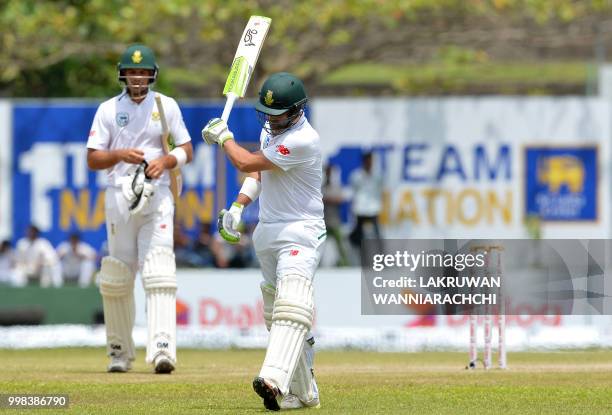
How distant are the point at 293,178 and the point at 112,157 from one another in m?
2.31

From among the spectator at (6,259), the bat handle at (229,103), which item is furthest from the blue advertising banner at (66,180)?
the bat handle at (229,103)

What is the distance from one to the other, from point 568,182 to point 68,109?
6.58 m

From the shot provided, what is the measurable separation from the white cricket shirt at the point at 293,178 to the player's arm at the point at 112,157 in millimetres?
2054

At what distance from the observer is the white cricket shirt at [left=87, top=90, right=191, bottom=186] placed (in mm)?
10398

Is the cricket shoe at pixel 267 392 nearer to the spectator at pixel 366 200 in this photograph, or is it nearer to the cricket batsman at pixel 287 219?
the cricket batsman at pixel 287 219

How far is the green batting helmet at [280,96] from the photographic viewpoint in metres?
8.11

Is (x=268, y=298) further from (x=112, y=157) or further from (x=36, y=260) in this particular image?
(x=36, y=260)

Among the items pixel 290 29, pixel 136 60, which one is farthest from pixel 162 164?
pixel 290 29

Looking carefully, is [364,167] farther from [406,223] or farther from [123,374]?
[123,374]

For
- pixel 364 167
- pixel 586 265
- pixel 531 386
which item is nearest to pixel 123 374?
pixel 531 386

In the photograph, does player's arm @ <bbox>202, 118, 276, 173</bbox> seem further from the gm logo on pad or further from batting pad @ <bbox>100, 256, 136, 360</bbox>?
the gm logo on pad

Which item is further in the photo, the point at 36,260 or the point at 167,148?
the point at 36,260

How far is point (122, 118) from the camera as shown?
409 inches

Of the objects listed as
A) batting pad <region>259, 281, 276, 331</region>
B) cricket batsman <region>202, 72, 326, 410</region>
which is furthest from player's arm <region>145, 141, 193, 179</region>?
batting pad <region>259, 281, 276, 331</region>
